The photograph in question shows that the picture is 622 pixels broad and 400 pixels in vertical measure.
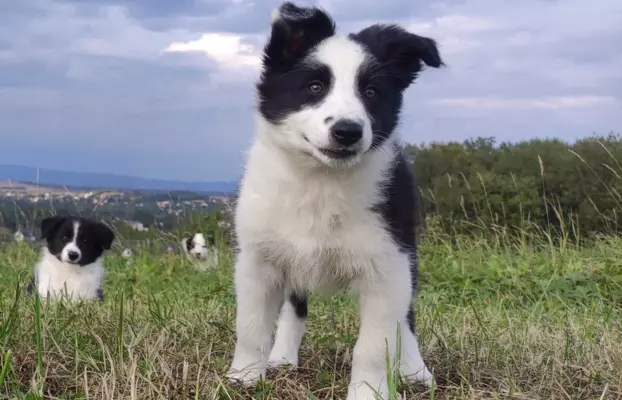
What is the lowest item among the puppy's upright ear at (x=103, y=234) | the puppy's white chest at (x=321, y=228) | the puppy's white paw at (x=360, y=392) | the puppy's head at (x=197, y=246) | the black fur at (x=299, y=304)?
the puppy's head at (x=197, y=246)

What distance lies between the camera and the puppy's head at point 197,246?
998 cm

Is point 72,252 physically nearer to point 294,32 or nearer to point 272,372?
point 272,372

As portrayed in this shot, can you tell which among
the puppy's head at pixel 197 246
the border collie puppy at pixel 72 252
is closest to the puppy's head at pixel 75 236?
the border collie puppy at pixel 72 252

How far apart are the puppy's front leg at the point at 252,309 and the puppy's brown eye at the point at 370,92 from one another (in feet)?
2.82

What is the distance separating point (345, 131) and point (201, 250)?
24.2 feet

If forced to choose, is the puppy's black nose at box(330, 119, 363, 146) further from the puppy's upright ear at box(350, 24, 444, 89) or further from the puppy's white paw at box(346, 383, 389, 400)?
the puppy's white paw at box(346, 383, 389, 400)

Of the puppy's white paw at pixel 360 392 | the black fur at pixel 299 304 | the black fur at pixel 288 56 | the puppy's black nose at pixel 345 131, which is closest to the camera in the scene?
the puppy's black nose at pixel 345 131

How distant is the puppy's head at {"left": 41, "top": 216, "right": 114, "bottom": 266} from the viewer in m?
7.52

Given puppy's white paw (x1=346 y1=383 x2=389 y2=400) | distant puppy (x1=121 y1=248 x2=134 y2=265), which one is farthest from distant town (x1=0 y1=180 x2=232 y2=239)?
puppy's white paw (x1=346 y1=383 x2=389 y2=400)

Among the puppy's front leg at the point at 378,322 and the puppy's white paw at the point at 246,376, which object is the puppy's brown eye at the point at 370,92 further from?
the puppy's white paw at the point at 246,376

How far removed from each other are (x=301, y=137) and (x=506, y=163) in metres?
14.2

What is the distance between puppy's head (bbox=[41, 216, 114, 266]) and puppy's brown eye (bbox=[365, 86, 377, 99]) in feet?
16.4

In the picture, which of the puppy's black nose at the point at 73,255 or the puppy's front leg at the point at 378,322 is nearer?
the puppy's front leg at the point at 378,322

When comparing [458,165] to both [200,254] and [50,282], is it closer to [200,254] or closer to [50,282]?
[200,254]
